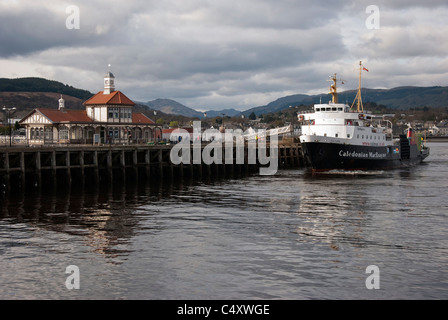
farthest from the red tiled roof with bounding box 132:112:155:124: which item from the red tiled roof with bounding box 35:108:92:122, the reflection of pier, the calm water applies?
the calm water

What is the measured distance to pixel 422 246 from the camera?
22000 millimetres

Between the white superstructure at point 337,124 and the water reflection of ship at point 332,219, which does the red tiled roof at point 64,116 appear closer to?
the white superstructure at point 337,124

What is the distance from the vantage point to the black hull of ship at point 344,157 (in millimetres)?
59319

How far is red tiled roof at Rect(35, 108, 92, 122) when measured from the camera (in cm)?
6706

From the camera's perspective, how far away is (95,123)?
69562 millimetres

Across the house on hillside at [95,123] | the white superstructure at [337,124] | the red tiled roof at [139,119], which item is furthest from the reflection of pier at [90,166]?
the red tiled roof at [139,119]

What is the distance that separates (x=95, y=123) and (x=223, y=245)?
5181 centimetres

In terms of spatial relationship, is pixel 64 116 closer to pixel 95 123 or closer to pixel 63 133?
pixel 63 133

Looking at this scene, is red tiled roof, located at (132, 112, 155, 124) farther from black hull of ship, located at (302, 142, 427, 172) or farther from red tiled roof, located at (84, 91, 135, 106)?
black hull of ship, located at (302, 142, 427, 172)

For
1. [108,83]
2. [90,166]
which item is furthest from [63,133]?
[90,166]

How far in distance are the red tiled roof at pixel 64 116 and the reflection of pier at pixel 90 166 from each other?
62.9ft

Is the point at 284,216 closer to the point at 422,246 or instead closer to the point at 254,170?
the point at 422,246

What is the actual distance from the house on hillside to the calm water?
3087 cm
